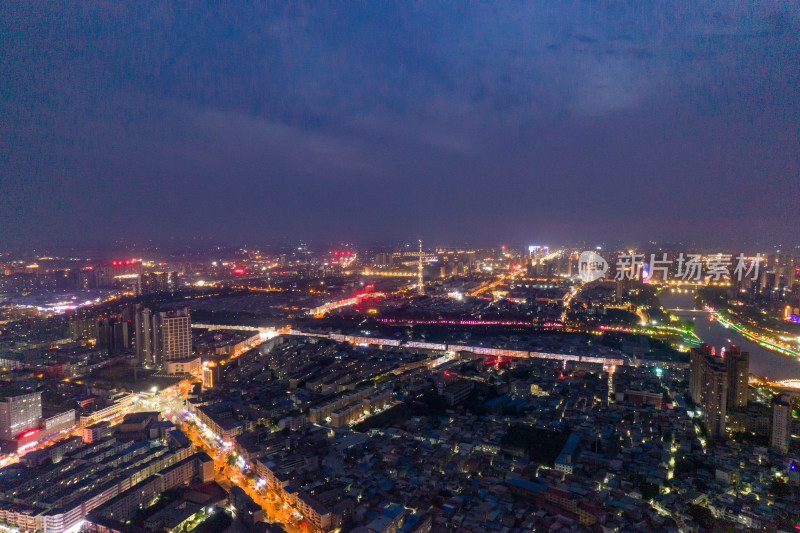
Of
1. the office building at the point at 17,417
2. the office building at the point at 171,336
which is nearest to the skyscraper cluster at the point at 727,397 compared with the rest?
the office building at the point at 17,417

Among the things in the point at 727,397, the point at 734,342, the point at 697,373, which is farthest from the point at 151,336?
the point at 734,342

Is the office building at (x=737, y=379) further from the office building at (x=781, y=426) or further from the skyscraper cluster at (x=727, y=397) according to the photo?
the office building at (x=781, y=426)

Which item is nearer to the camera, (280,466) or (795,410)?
(280,466)

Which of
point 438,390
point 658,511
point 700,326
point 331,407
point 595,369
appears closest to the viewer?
point 658,511

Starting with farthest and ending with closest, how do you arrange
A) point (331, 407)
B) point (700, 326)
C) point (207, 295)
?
point (207, 295)
point (700, 326)
point (331, 407)

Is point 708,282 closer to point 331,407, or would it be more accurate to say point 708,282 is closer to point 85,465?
point 331,407

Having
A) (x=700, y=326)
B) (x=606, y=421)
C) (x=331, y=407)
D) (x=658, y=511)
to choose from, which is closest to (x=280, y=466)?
(x=331, y=407)
